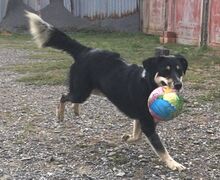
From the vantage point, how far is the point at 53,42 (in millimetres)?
6336

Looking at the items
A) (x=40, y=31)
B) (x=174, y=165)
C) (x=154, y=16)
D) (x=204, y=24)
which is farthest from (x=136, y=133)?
→ (x=154, y=16)

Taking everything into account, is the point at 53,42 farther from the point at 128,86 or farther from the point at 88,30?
the point at 88,30

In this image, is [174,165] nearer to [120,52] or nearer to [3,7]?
[120,52]

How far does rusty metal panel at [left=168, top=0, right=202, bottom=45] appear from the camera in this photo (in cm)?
1446

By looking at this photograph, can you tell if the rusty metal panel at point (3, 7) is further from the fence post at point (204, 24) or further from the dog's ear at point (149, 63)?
the dog's ear at point (149, 63)

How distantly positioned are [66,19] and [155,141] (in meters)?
14.5

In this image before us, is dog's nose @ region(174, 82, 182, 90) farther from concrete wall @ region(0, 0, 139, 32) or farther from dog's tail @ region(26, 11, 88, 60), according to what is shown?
concrete wall @ region(0, 0, 139, 32)

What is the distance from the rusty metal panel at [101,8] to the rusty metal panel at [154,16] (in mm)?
562

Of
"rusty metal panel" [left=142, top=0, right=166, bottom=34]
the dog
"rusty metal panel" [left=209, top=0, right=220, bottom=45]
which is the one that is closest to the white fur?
the dog

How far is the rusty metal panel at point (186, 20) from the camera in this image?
14461mm

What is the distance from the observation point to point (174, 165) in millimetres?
4855

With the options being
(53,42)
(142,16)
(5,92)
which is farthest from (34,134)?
(142,16)

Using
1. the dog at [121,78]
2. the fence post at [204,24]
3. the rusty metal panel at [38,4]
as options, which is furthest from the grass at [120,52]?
the dog at [121,78]

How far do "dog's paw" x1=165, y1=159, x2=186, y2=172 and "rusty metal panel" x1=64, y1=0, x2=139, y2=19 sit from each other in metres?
13.8
